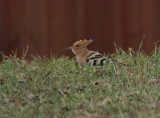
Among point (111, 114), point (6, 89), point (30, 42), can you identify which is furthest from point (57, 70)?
point (111, 114)

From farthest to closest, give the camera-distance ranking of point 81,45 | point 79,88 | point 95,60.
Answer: point 81,45, point 95,60, point 79,88

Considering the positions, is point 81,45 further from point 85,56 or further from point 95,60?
point 95,60

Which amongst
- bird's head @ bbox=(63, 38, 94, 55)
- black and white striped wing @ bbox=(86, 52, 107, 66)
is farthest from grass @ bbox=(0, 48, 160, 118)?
bird's head @ bbox=(63, 38, 94, 55)

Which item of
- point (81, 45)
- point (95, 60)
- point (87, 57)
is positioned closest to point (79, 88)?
point (95, 60)

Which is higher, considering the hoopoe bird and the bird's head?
the bird's head

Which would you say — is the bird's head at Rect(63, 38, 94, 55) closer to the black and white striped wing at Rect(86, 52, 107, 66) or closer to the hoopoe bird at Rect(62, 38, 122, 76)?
the hoopoe bird at Rect(62, 38, 122, 76)

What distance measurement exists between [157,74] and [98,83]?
0.82 metres

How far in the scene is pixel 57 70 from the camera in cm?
541

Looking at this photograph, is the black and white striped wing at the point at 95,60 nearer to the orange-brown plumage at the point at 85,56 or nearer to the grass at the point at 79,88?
the orange-brown plumage at the point at 85,56

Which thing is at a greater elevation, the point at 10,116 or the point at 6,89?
the point at 6,89

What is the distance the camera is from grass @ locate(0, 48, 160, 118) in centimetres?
380

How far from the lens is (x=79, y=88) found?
4.64 metres

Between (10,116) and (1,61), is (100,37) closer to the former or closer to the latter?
(1,61)

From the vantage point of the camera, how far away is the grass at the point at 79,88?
3.80 m
